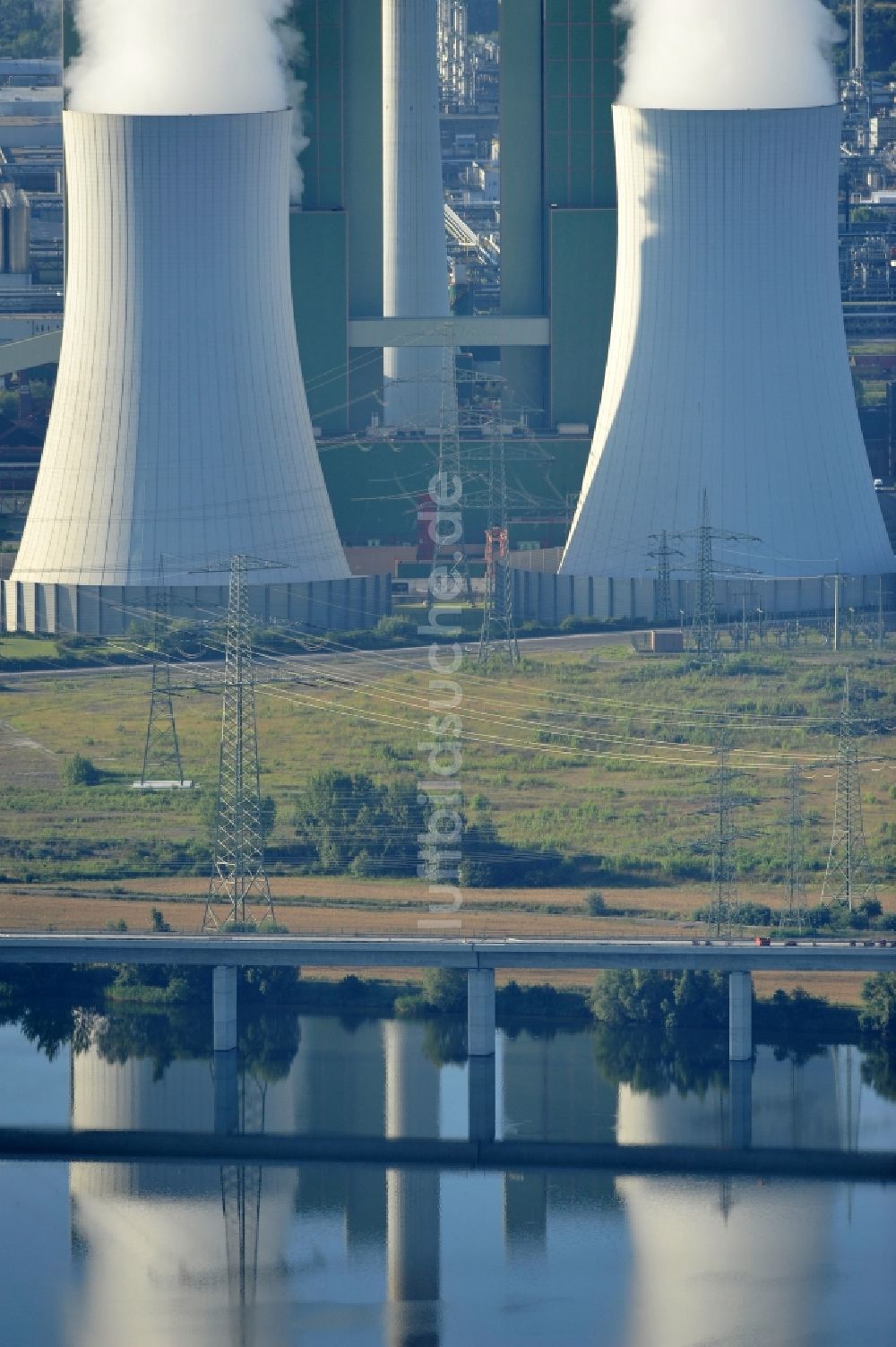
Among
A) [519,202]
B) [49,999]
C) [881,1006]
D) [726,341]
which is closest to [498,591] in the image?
[726,341]

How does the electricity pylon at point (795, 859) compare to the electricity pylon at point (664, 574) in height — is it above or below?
below

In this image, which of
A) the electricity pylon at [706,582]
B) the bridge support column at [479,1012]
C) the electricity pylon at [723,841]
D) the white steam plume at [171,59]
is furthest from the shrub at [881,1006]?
the white steam plume at [171,59]

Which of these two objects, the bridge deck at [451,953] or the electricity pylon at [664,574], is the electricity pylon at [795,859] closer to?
the bridge deck at [451,953]

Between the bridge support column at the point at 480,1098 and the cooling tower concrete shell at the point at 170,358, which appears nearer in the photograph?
the bridge support column at the point at 480,1098

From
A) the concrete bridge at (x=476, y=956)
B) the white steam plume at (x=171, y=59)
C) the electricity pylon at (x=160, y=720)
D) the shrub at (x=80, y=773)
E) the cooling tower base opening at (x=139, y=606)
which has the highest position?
the white steam plume at (x=171, y=59)

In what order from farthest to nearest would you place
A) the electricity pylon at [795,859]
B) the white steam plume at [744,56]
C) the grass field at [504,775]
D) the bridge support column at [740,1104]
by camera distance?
the white steam plume at [744,56] < the grass field at [504,775] < the electricity pylon at [795,859] < the bridge support column at [740,1104]

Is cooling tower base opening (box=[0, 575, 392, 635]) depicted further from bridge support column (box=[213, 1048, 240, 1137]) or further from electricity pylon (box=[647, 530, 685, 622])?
bridge support column (box=[213, 1048, 240, 1137])

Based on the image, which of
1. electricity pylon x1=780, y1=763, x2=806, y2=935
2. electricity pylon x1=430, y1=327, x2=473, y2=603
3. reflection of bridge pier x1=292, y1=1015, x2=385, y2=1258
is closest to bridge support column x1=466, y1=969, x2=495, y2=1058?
reflection of bridge pier x1=292, y1=1015, x2=385, y2=1258

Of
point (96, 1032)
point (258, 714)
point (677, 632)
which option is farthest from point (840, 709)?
point (96, 1032)
